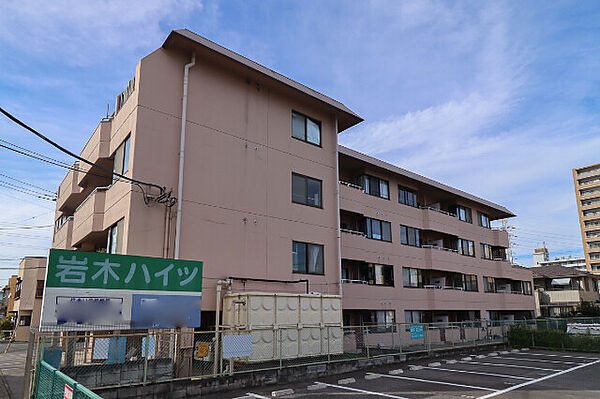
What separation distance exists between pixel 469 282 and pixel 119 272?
2735 cm

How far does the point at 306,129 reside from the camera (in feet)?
62.6

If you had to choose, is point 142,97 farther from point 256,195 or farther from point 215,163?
point 256,195

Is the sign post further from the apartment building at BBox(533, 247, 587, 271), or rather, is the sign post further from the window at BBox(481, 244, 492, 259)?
the apartment building at BBox(533, 247, 587, 271)

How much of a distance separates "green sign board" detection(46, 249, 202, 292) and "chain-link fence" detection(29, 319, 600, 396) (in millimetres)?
1203

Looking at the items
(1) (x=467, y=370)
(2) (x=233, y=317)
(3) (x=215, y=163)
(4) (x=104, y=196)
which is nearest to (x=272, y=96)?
(3) (x=215, y=163)

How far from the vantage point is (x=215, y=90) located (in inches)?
630

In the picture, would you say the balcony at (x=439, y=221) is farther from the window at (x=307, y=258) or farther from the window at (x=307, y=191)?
the window at (x=307, y=258)

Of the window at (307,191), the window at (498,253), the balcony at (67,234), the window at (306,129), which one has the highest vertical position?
the window at (306,129)

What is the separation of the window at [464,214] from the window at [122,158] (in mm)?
25116

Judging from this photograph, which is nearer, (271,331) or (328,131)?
(271,331)

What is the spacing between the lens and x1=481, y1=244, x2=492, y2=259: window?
3444 centimetres

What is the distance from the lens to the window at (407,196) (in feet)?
90.3

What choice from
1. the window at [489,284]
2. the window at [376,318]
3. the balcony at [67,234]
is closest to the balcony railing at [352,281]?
the window at [376,318]

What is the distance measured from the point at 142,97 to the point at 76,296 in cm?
697
